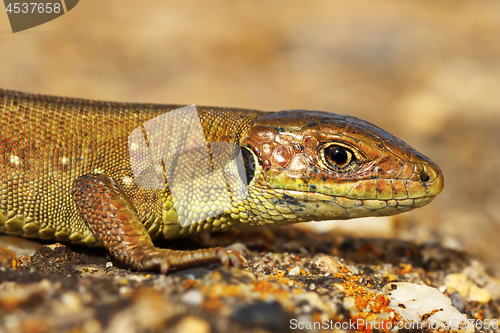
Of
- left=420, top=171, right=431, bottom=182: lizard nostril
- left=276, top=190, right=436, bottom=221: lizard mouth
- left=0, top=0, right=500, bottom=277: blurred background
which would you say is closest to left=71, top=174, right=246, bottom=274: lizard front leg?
left=276, top=190, right=436, bottom=221: lizard mouth

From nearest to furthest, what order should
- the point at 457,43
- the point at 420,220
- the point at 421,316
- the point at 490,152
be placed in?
Result: 1. the point at 421,316
2. the point at 420,220
3. the point at 490,152
4. the point at 457,43

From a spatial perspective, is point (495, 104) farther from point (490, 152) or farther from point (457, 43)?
point (457, 43)

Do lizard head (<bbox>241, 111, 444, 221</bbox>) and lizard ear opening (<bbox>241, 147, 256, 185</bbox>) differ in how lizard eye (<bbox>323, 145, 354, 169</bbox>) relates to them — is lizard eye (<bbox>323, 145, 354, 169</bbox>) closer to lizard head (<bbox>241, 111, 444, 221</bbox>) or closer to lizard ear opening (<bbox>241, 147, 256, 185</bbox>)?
lizard head (<bbox>241, 111, 444, 221</bbox>)

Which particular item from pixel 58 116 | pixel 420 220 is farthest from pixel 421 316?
pixel 420 220

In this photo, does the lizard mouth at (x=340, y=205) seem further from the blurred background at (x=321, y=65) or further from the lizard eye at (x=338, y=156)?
the blurred background at (x=321, y=65)

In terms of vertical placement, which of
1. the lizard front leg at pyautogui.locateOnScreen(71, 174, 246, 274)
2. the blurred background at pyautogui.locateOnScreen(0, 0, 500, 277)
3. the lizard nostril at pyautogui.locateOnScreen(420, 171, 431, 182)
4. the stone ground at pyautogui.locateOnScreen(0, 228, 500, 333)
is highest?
the blurred background at pyautogui.locateOnScreen(0, 0, 500, 277)

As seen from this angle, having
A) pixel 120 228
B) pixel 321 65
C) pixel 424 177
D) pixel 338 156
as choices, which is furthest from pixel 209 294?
pixel 321 65

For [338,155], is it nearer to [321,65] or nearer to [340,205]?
[340,205]
